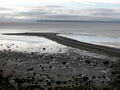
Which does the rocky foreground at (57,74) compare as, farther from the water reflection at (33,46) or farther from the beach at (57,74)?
the water reflection at (33,46)

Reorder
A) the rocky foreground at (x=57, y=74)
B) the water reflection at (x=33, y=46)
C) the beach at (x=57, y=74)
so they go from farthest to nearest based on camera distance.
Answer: the water reflection at (x=33, y=46) → the beach at (x=57, y=74) → the rocky foreground at (x=57, y=74)

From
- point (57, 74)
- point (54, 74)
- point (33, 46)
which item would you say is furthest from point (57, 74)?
point (33, 46)

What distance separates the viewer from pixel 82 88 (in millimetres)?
15805

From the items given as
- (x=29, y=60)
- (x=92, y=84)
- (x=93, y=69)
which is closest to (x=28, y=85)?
(x=92, y=84)

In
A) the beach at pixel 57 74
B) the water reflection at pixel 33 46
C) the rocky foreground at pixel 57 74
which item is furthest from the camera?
the water reflection at pixel 33 46

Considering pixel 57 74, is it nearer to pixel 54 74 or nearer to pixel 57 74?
pixel 57 74

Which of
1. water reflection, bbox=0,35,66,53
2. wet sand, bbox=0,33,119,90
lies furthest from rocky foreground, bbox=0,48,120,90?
water reflection, bbox=0,35,66,53

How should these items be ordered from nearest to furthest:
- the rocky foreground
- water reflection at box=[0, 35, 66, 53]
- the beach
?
the rocky foreground → the beach → water reflection at box=[0, 35, 66, 53]

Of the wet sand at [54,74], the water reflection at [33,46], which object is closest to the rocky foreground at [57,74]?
the wet sand at [54,74]

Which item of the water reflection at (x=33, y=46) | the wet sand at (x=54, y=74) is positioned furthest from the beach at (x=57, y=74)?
the water reflection at (x=33, y=46)

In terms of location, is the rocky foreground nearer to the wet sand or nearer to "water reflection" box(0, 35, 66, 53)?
the wet sand

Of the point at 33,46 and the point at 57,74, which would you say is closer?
the point at 57,74

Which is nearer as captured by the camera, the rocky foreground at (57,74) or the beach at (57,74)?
the rocky foreground at (57,74)

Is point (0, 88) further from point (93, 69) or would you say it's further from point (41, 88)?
point (93, 69)
